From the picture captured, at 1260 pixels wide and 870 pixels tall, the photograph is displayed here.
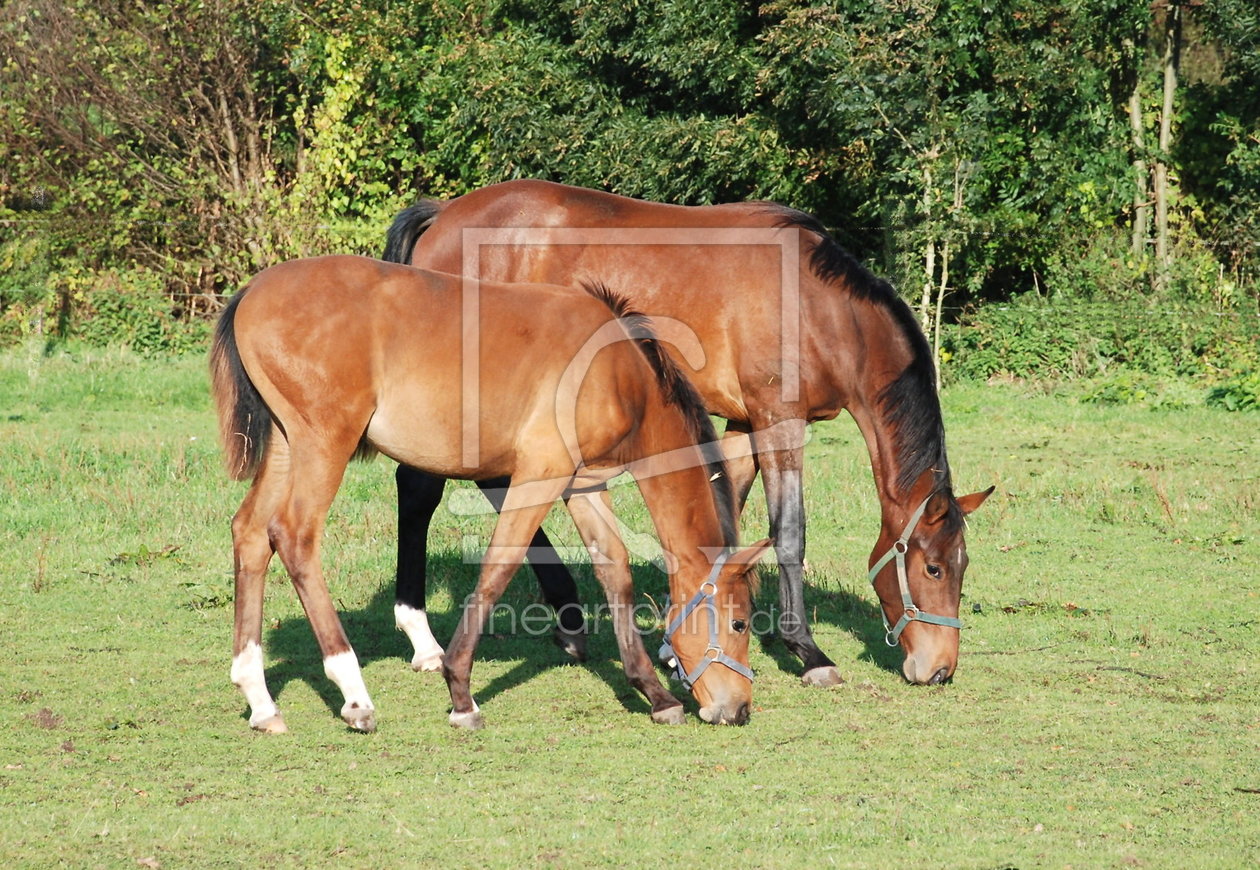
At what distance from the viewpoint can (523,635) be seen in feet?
23.4

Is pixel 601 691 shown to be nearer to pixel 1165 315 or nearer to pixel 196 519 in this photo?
pixel 196 519

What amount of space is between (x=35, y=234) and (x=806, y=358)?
1501 centimetres

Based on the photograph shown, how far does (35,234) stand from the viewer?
18.2m

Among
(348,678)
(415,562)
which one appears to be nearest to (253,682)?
(348,678)

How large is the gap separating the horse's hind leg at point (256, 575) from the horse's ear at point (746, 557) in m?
1.84

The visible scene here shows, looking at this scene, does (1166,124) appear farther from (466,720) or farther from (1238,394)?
(466,720)

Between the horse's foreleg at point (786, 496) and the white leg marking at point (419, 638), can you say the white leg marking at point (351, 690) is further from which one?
the horse's foreleg at point (786, 496)

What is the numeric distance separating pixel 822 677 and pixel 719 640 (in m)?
0.95

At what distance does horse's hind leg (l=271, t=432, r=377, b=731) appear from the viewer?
5.22m

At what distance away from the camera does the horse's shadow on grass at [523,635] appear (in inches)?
243

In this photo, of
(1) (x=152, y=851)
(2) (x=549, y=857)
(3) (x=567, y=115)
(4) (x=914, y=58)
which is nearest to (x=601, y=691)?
(2) (x=549, y=857)

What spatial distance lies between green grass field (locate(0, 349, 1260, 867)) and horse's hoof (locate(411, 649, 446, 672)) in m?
Answer: 0.05

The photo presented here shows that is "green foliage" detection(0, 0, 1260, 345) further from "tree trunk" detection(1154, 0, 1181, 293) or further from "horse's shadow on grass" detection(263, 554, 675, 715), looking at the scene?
"horse's shadow on grass" detection(263, 554, 675, 715)

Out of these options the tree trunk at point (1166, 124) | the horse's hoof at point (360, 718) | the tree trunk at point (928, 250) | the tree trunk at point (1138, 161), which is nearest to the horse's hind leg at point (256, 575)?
the horse's hoof at point (360, 718)
